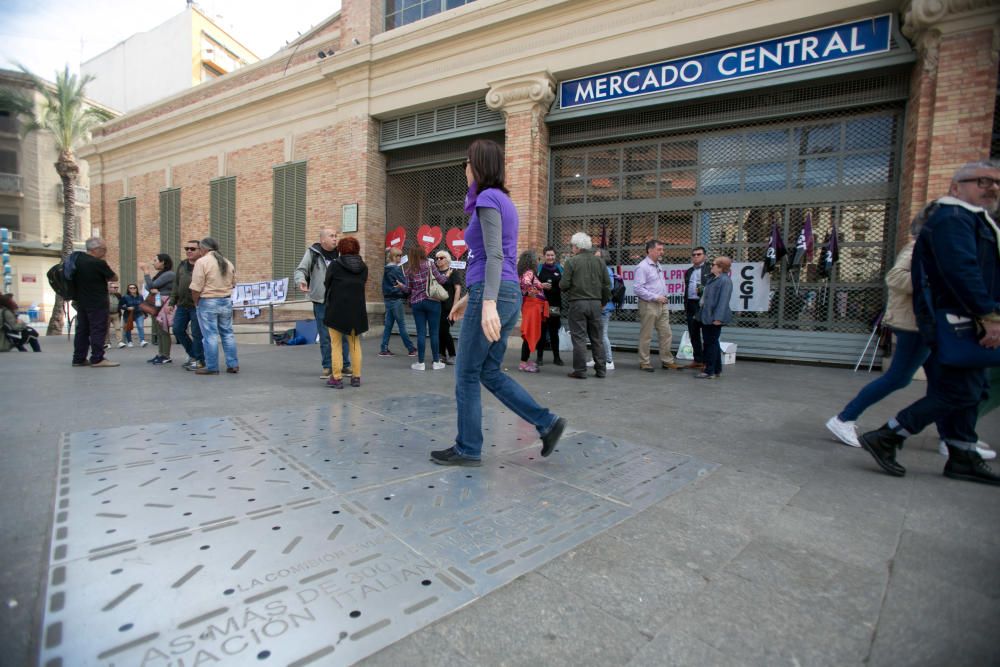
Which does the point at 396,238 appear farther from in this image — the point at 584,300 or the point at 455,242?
the point at 584,300

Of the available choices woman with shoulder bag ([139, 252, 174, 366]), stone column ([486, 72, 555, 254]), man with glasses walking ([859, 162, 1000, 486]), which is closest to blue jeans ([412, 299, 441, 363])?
stone column ([486, 72, 555, 254])

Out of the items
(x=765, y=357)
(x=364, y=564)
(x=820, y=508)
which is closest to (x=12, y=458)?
(x=364, y=564)

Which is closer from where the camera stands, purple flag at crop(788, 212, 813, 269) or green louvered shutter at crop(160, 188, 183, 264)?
purple flag at crop(788, 212, 813, 269)

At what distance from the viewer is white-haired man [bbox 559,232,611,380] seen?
6672 millimetres

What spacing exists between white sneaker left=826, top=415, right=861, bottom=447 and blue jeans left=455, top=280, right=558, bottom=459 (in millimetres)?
2290

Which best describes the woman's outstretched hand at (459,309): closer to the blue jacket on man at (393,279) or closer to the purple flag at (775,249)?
the blue jacket on man at (393,279)

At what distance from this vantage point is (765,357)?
28.4ft

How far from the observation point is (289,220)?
1389 centimetres

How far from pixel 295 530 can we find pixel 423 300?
521 cm

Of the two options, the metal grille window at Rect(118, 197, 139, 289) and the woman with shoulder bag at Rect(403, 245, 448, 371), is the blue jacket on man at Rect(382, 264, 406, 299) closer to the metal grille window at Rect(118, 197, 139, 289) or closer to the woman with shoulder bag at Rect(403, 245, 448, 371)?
the woman with shoulder bag at Rect(403, 245, 448, 371)

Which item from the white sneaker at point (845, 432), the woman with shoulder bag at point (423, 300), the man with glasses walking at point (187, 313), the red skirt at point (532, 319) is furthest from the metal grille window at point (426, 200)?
the white sneaker at point (845, 432)

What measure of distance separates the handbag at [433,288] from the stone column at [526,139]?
330 centimetres

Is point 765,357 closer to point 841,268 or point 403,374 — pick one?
point 841,268

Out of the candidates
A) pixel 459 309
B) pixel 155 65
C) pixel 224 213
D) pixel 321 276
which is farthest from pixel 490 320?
pixel 155 65
